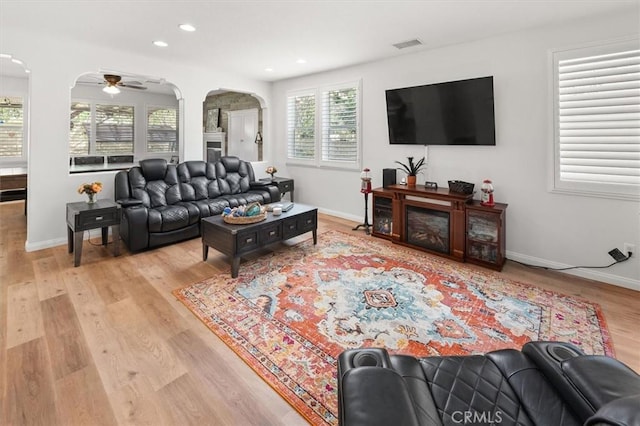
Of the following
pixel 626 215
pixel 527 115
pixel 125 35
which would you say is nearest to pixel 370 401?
pixel 626 215

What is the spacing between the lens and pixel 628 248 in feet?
10.2

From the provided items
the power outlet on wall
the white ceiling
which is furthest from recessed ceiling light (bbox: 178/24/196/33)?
the power outlet on wall

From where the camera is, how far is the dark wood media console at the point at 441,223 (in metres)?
3.56

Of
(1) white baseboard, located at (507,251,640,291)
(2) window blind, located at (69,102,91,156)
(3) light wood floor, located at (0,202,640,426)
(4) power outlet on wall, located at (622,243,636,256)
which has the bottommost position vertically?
(3) light wood floor, located at (0,202,640,426)

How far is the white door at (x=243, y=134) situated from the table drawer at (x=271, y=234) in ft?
14.0

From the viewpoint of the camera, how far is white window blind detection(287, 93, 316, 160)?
6.00m

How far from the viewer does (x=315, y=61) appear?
193 inches

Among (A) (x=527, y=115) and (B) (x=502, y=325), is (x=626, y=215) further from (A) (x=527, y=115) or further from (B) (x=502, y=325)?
(B) (x=502, y=325)

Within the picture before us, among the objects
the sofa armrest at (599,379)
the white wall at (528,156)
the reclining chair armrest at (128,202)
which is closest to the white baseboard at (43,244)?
the reclining chair armrest at (128,202)

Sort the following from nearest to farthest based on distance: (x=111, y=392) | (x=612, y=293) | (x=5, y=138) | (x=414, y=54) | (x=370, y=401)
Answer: (x=370, y=401) → (x=111, y=392) → (x=612, y=293) → (x=414, y=54) → (x=5, y=138)

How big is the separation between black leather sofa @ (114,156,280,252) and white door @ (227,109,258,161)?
2.10 m

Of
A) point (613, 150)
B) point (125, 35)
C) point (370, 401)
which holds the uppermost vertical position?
point (125, 35)

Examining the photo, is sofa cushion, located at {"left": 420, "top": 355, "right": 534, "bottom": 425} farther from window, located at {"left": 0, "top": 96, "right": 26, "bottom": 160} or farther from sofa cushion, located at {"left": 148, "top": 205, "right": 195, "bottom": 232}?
window, located at {"left": 0, "top": 96, "right": 26, "bottom": 160}

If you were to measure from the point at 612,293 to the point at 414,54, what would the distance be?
140 inches
